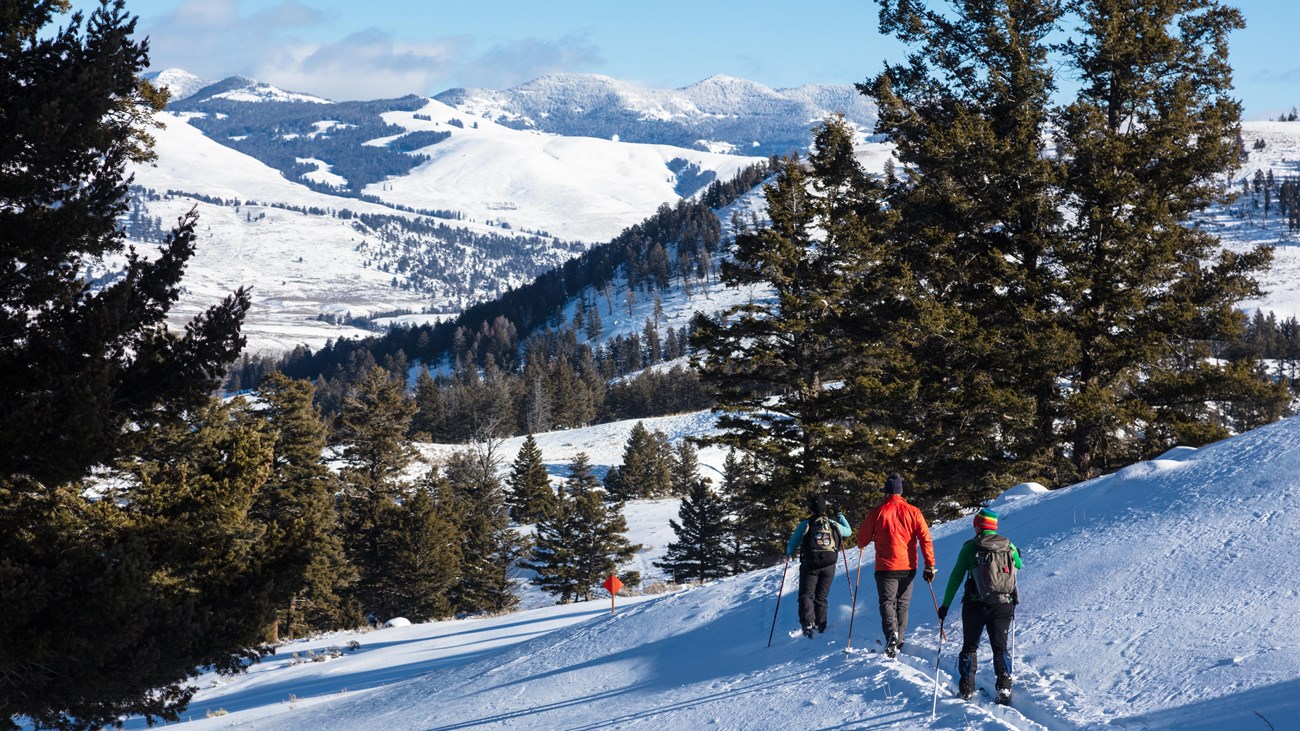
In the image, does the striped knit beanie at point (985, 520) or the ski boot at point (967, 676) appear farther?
the striped knit beanie at point (985, 520)

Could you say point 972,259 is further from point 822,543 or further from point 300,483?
point 300,483

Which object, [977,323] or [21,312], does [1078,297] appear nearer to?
[977,323]

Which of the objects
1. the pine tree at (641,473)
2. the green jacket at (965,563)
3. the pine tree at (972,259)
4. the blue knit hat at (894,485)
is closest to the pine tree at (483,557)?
the pine tree at (641,473)

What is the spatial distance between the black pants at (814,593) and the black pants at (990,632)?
253 centimetres

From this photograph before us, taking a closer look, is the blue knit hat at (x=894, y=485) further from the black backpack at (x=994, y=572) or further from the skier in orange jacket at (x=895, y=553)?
the black backpack at (x=994, y=572)

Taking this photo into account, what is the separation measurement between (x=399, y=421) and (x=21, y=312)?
112ft

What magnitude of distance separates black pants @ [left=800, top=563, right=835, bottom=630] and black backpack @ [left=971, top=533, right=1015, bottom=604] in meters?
2.67

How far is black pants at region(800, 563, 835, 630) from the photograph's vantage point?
35.9ft

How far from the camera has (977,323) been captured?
20.2 m

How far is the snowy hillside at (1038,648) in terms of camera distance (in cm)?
805

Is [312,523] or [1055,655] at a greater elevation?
[312,523]

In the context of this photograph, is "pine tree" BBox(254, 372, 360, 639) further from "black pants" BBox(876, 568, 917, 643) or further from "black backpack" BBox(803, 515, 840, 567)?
"black pants" BBox(876, 568, 917, 643)

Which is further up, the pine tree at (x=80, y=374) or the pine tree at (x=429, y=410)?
the pine tree at (x=80, y=374)

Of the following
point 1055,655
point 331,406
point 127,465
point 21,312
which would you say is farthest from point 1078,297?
point 331,406
